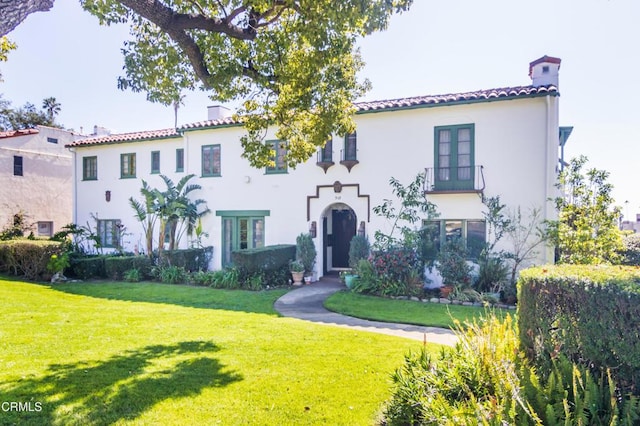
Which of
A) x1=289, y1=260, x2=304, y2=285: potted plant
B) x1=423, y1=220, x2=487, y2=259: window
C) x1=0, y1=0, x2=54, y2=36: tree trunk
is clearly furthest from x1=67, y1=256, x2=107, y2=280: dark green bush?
x1=0, y1=0, x2=54, y2=36: tree trunk

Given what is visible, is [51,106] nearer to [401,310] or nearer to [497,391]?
[401,310]

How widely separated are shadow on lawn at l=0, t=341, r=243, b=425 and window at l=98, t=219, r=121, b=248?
50.8ft

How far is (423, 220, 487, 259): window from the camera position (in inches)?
545

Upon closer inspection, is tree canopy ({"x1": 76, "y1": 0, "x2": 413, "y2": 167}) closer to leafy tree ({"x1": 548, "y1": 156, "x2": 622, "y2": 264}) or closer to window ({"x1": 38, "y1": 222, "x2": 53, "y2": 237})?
leafy tree ({"x1": 548, "y1": 156, "x2": 622, "y2": 264})

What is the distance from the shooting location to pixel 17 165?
23297mm

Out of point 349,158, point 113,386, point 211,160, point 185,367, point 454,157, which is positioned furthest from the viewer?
point 211,160

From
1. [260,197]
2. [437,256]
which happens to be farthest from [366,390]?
[260,197]

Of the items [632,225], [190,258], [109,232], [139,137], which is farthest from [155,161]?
[632,225]

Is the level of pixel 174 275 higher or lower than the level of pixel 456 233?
lower

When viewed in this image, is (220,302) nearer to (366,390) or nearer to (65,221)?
(366,390)

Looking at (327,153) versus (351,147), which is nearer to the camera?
(351,147)

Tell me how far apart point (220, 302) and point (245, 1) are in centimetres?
785

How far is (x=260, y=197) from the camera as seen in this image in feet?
57.1

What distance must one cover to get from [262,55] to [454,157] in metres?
7.76
